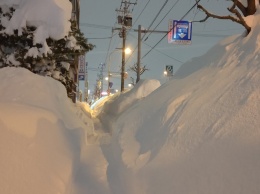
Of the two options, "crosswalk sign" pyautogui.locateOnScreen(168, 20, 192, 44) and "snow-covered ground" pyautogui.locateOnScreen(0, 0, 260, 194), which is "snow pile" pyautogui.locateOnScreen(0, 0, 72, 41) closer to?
"snow-covered ground" pyautogui.locateOnScreen(0, 0, 260, 194)

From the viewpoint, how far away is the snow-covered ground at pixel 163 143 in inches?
136

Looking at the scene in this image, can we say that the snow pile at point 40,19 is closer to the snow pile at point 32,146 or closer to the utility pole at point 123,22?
the snow pile at point 32,146

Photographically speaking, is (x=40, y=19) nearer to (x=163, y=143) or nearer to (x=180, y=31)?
(x=163, y=143)

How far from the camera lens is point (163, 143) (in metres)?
4.94

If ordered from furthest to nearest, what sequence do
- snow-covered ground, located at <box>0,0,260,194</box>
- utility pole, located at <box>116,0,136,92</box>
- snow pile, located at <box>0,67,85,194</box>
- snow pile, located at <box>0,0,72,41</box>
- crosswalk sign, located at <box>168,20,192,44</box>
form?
1. utility pole, located at <box>116,0,136,92</box>
2. crosswalk sign, located at <box>168,20,192,44</box>
3. snow pile, located at <box>0,0,72,41</box>
4. snow pile, located at <box>0,67,85,194</box>
5. snow-covered ground, located at <box>0,0,260,194</box>

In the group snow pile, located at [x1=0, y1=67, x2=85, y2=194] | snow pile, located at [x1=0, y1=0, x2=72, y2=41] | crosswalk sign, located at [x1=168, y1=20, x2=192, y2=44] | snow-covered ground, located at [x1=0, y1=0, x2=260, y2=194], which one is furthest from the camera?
crosswalk sign, located at [x1=168, y1=20, x2=192, y2=44]

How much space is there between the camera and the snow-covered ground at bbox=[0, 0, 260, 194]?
3.46 metres

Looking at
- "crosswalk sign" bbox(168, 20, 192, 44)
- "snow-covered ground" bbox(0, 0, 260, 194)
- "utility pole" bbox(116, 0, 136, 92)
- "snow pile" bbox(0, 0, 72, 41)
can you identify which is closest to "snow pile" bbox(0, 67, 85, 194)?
"snow-covered ground" bbox(0, 0, 260, 194)

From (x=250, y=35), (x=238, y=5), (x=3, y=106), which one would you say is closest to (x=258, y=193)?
(x=3, y=106)

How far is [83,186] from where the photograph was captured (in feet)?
15.3

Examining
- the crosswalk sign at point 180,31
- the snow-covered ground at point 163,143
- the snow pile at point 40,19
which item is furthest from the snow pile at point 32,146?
the crosswalk sign at point 180,31

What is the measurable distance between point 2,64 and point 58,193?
6256 millimetres

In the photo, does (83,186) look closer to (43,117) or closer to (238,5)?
(43,117)

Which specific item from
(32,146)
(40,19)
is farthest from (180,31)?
(32,146)
